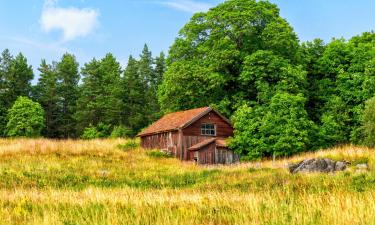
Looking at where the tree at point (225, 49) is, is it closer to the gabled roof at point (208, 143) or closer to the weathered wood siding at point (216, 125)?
the weathered wood siding at point (216, 125)

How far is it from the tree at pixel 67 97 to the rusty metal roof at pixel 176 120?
33004mm

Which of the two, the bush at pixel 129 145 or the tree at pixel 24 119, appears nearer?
the bush at pixel 129 145

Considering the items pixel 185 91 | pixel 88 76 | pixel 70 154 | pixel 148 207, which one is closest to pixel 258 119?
pixel 185 91

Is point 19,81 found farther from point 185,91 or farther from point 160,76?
point 185,91

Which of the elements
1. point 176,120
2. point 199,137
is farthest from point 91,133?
point 199,137

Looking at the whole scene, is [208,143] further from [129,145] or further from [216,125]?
[129,145]

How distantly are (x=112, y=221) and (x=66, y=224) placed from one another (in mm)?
940

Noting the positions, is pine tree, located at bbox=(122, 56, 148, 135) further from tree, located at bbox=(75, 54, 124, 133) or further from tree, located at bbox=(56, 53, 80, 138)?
tree, located at bbox=(56, 53, 80, 138)

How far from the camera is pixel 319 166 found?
91.5 ft

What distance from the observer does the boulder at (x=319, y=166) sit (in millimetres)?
27453

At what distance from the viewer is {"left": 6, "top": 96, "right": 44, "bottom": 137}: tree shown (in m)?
65.5

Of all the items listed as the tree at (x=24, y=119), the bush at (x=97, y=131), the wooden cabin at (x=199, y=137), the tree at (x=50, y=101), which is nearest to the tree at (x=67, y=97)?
the tree at (x=50, y=101)

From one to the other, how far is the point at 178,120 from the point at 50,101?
137 feet

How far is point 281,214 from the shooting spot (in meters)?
8.59
